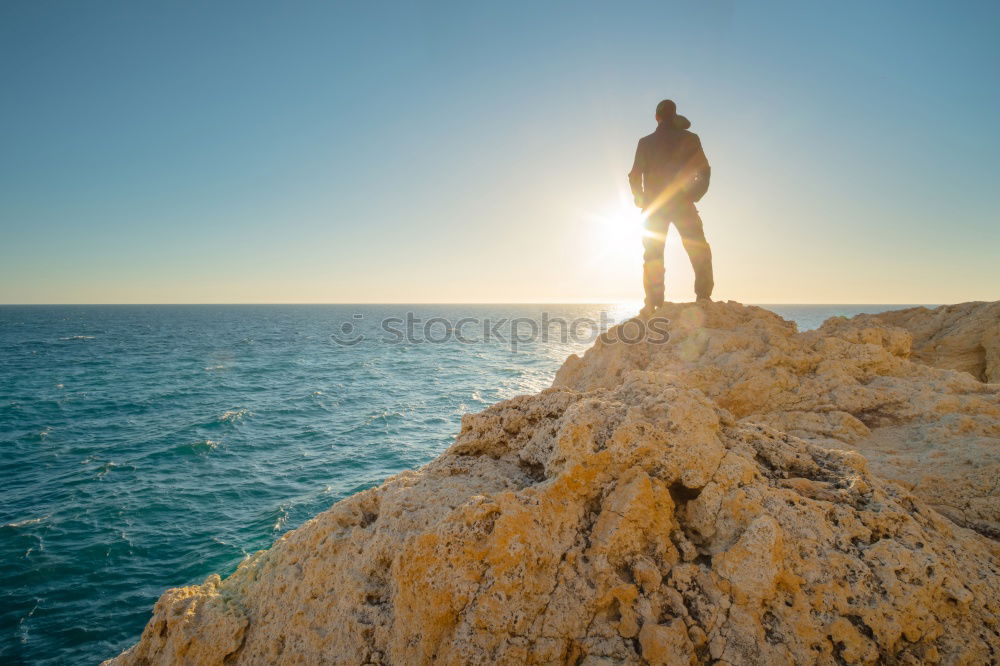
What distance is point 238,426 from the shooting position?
1981 centimetres

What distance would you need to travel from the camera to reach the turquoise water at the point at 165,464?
8.91 meters

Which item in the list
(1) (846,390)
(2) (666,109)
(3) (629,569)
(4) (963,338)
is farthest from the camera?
(4) (963,338)

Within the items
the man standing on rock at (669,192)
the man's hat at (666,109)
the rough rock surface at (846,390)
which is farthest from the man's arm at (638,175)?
the rough rock surface at (846,390)

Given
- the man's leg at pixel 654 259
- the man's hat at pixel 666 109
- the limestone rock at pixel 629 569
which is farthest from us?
the man's leg at pixel 654 259

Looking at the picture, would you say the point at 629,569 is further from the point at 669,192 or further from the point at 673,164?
the point at 673,164

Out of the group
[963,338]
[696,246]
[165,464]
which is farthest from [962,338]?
[165,464]

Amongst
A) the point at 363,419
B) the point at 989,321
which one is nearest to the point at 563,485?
the point at 989,321

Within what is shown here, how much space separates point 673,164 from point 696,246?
1.31 metres

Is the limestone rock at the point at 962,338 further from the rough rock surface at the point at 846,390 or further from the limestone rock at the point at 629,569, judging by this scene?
the limestone rock at the point at 629,569

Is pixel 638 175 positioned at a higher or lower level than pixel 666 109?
lower

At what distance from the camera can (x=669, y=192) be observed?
695 cm

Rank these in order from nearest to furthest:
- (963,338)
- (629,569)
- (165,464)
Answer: (629,569) → (963,338) → (165,464)

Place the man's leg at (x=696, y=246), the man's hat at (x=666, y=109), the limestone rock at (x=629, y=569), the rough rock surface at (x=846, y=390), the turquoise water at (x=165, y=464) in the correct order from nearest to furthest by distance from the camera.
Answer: the limestone rock at (x=629, y=569)
the rough rock surface at (x=846, y=390)
the man's hat at (x=666, y=109)
the man's leg at (x=696, y=246)
the turquoise water at (x=165, y=464)

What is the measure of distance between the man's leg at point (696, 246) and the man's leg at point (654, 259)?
10.3 inches
